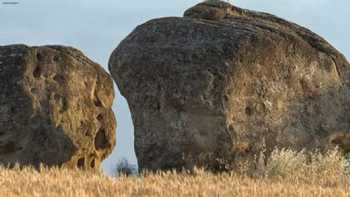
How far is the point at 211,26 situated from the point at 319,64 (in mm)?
2425

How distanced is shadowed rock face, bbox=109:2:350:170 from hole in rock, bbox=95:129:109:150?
0.87 meters

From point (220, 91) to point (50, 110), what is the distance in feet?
10.0

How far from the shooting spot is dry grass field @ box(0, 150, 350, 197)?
13672mm

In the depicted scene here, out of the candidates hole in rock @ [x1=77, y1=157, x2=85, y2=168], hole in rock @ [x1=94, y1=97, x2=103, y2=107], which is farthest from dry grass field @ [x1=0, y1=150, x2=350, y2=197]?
hole in rock @ [x1=94, y1=97, x2=103, y2=107]

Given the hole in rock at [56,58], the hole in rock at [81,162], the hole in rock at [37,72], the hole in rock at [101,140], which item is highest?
the hole in rock at [56,58]

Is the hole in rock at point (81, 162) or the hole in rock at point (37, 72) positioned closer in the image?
the hole in rock at point (37, 72)

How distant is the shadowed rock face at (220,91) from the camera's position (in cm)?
1833

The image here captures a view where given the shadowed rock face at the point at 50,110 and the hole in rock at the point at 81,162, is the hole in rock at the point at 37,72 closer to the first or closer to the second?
the shadowed rock face at the point at 50,110

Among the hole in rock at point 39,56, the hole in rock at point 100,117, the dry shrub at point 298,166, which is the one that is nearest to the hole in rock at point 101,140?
the hole in rock at point 100,117

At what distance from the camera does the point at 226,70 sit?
60.3ft

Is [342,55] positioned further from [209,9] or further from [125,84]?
[125,84]

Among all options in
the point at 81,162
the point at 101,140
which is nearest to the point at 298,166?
the point at 101,140

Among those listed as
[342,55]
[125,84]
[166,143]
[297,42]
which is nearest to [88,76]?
[125,84]

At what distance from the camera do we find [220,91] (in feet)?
59.9
